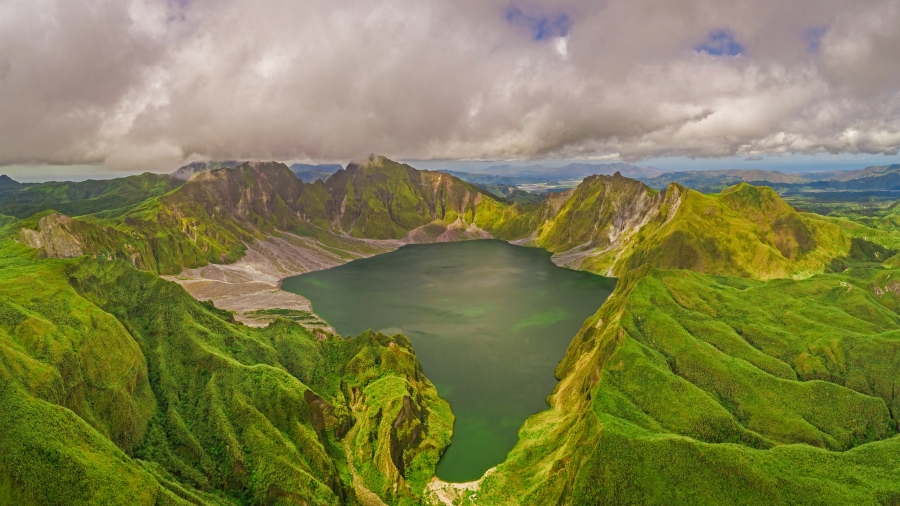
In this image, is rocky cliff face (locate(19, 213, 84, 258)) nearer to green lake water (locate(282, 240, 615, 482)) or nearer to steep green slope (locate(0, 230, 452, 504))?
green lake water (locate(282, 240, 615, 482))

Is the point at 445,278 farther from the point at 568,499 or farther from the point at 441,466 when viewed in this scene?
the point at 568,499

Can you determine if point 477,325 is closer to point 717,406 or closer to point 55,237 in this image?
point 717,406

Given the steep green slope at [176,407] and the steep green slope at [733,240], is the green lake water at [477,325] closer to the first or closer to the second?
the steep green slope at [176,407]

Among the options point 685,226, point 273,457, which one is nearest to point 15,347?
point 273,457

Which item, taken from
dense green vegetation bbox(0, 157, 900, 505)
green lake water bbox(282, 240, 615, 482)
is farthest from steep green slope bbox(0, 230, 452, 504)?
green lake water bbox(282, 240, 615, 482)

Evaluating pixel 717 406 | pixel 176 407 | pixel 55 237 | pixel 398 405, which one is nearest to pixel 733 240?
pixel 717 406

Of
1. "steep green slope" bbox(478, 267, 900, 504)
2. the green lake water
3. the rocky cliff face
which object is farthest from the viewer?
the rocky cliff face

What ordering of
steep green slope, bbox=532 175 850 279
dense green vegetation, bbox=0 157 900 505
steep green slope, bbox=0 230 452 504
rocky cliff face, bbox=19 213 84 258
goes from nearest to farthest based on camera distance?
steep green slope, bbox=0 230 452 504, dense green vegetation, bbox=0 157 900 505, rocky cliff face, bbox=19 213 84 258, steep green slope, bbox=532 175 850 279
